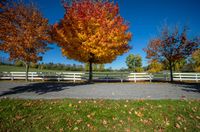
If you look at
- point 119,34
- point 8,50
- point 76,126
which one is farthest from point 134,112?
point 8,50

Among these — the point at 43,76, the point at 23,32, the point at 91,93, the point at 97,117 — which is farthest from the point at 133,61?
the point at 97,117

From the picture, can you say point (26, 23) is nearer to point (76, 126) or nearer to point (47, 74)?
point (47, 74)

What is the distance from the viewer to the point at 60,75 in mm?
20688

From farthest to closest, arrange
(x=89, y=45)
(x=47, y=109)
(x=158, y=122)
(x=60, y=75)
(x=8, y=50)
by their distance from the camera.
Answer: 1. (x=60, y=75)
2. (x=8, y=50)
3. (x=89, y=45)
4. (x=47, y=109)
5. (x=158, y=122)

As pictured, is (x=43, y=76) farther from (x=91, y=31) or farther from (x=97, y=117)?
(x=97, y=117)

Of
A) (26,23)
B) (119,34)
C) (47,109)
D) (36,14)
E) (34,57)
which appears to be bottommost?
(47,109)

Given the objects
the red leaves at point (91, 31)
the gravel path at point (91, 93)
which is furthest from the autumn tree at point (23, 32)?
the gravel path at point (91, 93)

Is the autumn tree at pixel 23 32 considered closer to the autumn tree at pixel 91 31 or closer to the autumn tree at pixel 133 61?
the autumn tree at pixel 91 31

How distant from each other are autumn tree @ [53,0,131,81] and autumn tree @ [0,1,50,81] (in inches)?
98.2

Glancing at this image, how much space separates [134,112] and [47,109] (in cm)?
365

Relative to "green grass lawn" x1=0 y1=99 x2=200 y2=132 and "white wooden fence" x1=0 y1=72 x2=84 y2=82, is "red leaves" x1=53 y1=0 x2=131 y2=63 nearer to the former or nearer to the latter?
"white wooden fence" x1=0 y1=72 x2=84 y2=82

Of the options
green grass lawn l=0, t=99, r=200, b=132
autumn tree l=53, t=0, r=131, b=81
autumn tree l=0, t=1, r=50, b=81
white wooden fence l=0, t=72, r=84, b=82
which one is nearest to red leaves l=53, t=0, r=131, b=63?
autumn tree l=53, t=0, r=131, b=81

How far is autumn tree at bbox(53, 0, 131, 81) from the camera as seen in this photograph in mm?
14500

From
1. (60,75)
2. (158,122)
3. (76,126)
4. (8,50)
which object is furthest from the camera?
(60,75)
